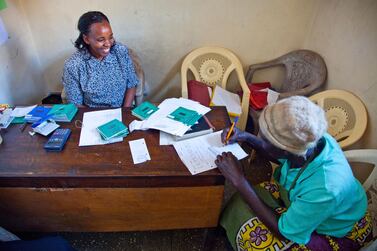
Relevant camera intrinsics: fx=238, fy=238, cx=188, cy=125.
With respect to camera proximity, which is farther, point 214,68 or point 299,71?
point 214,68

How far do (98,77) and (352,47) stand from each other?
186 centimetres

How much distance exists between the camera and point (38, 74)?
7.54 ft

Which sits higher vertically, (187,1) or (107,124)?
(187,1)

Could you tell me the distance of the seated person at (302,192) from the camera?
0.91 meters

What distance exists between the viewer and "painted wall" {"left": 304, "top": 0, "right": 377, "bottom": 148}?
61.4 inches

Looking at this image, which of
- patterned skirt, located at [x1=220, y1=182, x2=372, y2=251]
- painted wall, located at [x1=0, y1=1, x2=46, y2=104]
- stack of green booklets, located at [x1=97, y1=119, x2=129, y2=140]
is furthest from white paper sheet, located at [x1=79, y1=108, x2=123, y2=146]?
painted wall, located at [x1=0, y1=1, x2=46, y2=104]

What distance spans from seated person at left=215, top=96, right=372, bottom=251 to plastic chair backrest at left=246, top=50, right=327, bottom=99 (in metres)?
1.10

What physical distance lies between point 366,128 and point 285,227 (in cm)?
102

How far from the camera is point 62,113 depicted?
1.43 m

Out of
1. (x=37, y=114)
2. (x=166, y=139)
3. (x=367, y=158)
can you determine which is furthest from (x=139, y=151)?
Result: (x=367, y=158)

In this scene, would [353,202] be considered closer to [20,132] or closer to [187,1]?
[20,132]

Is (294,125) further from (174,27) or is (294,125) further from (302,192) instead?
(174,27)

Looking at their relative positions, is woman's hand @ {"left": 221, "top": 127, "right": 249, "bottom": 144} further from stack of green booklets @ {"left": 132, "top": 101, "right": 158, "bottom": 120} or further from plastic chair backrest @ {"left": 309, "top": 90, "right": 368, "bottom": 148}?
plastic chair backrest @ {"left": 309, "top": 90, "right": 368, "bottom": 148}

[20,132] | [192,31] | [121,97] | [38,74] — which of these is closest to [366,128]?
[192,31]
